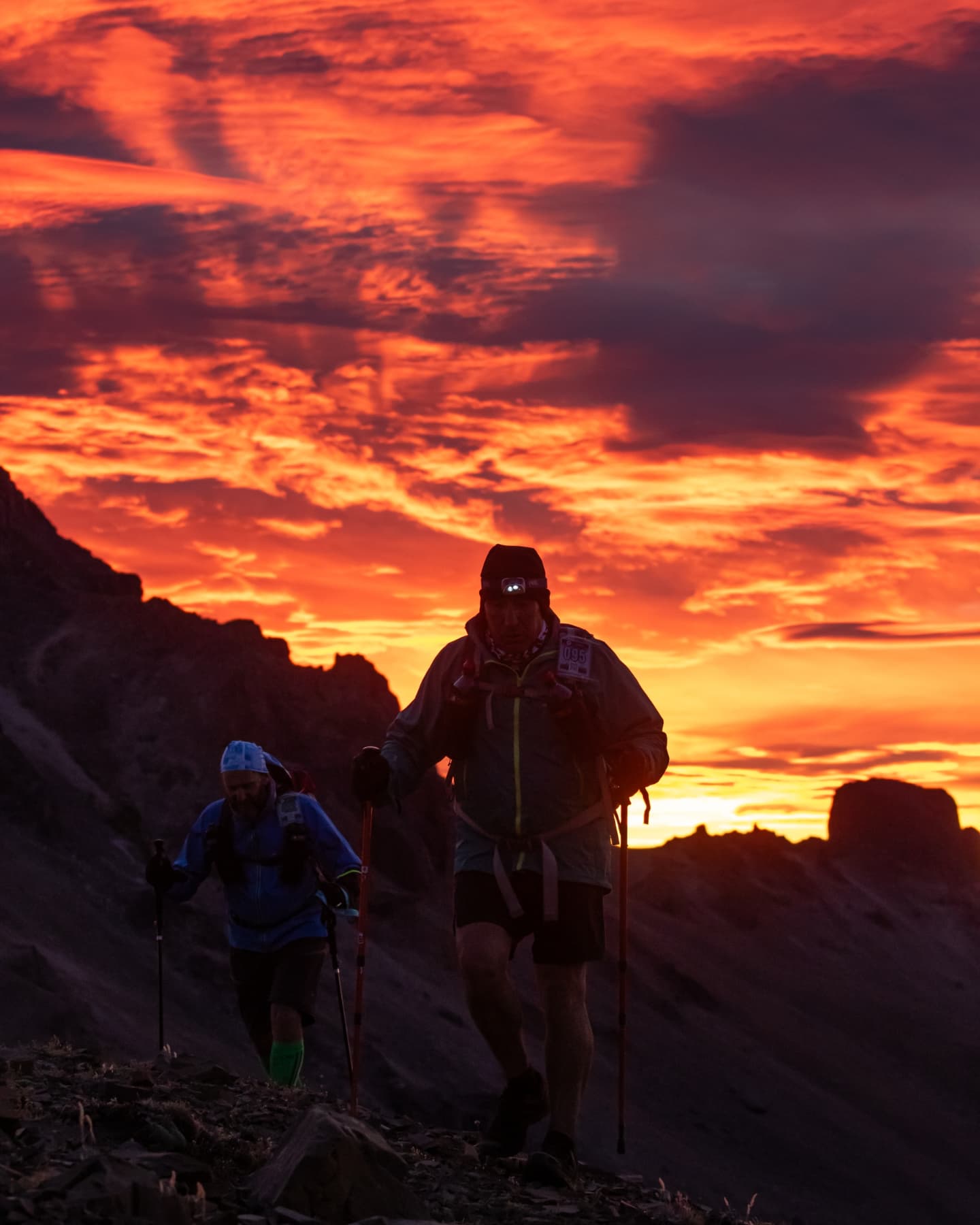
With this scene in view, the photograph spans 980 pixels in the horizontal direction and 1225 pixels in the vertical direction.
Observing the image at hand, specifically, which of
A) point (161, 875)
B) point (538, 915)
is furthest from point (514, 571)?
point (161, 875)

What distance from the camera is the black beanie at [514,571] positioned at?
8117 millimetres

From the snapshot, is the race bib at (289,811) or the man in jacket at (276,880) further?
the race bib at (289,811)

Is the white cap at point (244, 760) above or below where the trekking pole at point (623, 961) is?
above

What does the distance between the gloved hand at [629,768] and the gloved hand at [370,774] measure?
41.7 inches

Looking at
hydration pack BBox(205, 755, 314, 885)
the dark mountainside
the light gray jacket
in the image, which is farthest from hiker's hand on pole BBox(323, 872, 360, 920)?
the dark mountainside

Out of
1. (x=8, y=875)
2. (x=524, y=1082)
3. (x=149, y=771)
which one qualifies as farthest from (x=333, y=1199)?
(x=149, y=771)

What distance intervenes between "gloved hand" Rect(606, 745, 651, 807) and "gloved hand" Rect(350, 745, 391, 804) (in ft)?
3.48

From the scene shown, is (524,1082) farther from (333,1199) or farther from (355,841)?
(355,841)

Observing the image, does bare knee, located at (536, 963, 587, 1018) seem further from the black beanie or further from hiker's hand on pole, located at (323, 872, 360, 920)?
hiker's hand on pole, located at (323, 872, 360, 920)

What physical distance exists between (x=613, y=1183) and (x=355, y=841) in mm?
63430

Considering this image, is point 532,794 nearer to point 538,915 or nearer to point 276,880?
point 538,915

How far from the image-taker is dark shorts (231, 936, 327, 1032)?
35.1ft

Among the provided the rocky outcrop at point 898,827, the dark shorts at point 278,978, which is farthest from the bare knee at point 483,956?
the rocky outcrop at point 898,827

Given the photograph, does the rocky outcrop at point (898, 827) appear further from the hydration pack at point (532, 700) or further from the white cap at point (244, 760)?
the hydration pack at point (532, 700)
